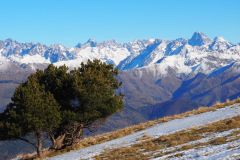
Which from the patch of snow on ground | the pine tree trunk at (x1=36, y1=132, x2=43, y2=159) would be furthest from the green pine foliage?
the patch of snow on ground

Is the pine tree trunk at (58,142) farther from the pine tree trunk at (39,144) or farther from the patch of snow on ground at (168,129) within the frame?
the patch of snow on ground at (168,129)

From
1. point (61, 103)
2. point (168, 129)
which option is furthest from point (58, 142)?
point (168, 129)

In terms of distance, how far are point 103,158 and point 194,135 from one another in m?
6.25

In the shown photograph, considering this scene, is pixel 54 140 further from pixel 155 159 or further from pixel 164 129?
pixel 155 159

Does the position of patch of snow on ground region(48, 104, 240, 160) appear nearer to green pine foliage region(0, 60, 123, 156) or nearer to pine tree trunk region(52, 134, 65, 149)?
green pine foliage region(0, 60, 123, 156)

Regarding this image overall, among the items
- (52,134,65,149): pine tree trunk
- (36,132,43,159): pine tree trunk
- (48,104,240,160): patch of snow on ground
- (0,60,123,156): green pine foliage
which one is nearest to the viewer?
(48,104,240,160): patch of snow on ground

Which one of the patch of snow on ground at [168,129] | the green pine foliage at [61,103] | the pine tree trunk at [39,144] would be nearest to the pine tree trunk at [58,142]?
the green pine foliage at [61,103]

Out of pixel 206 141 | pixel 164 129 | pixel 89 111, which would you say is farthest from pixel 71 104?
pixel 206 141

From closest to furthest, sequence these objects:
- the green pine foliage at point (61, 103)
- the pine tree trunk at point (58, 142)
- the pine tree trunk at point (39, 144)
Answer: the green pine foliage at point (61, 103) < the pine tree trunk at point (39, 144) < the pine tree trunk at point (58, 142)

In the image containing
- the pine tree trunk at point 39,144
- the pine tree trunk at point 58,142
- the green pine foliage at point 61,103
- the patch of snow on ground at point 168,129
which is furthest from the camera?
the pine tree trunk at point 58,142

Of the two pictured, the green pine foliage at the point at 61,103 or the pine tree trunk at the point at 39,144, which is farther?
the pine tree trunk at the point at 39,144

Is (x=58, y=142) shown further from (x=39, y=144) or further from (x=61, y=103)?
(x=61, y=103)

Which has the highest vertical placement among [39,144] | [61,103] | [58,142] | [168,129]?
[61,103]

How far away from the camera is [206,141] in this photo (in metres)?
27.4
